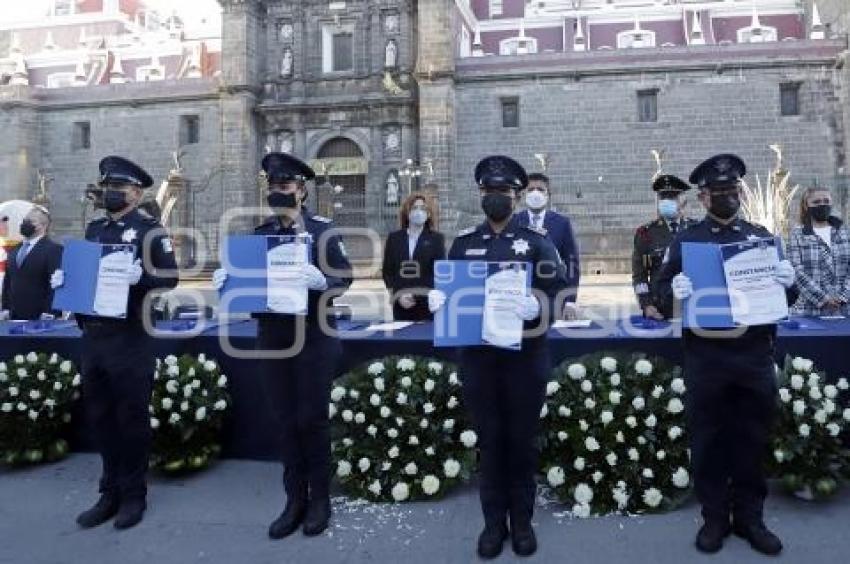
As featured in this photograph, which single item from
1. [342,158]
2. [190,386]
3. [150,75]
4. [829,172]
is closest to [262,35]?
[342,158]

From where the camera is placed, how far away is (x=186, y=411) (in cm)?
510

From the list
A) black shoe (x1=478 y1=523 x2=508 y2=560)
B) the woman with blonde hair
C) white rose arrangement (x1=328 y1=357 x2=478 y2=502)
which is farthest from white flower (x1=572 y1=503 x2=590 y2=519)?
the woman with blonde hair

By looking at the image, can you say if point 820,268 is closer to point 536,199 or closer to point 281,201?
point 536,199

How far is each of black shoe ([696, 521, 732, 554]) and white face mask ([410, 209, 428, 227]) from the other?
11.8ft

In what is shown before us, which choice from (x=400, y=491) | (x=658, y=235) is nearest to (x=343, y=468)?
(x=400, y=491)

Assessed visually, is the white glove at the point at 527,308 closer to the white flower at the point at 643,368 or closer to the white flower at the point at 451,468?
the white flower at the point at 643,368

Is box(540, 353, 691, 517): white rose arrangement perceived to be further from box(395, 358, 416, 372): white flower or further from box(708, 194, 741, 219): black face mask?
box(708, 194, 741, 219): black face mask

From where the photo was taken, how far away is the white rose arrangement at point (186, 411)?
16.8 ft

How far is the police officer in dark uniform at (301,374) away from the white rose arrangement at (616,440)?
144cm

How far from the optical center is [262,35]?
32.4 m

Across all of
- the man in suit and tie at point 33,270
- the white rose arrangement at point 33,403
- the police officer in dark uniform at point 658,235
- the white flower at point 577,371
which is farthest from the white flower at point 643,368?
the man in suit and tie at point 33,270

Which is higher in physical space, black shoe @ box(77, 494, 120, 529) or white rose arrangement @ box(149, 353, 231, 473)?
white rose arrangement @ box(149, 353, 231, 473)

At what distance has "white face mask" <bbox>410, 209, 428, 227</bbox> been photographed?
6.47 meters

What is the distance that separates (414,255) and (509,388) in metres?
2.88
